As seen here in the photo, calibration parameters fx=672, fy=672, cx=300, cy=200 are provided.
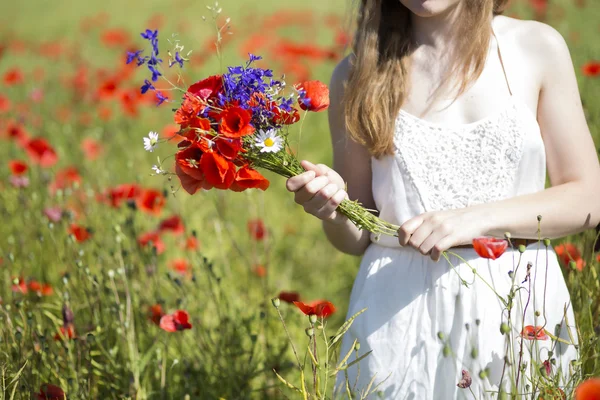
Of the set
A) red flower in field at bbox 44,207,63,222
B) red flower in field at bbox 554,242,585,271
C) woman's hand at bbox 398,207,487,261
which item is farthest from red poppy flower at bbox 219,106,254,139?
red flower in field at bbox 44,207,63,222

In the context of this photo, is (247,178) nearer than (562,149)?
Yes

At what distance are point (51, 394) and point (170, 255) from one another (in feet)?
5.21

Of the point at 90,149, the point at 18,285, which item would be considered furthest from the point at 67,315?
the point at 90,149

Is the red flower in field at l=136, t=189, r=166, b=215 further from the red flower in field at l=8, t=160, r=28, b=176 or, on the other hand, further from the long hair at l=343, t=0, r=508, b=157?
the long hair at l=343, t=0, r=508, b=157

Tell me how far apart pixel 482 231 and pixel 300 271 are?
1782mm

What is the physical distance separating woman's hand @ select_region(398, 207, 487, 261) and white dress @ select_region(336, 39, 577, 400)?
0.15 meters

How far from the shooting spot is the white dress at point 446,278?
1.43 m

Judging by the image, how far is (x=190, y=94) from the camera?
119cm

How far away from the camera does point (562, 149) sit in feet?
4.84

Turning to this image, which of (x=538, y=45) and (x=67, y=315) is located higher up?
(x=538, y=45)

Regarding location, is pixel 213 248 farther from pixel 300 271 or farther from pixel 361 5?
pixel 361 5

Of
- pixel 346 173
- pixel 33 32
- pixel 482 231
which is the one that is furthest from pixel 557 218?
pixel 33 32

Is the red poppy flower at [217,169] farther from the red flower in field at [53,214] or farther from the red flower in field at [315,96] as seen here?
the red flower in field at [53,214]

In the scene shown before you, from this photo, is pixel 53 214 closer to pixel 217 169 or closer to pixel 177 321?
pixel 177 321
